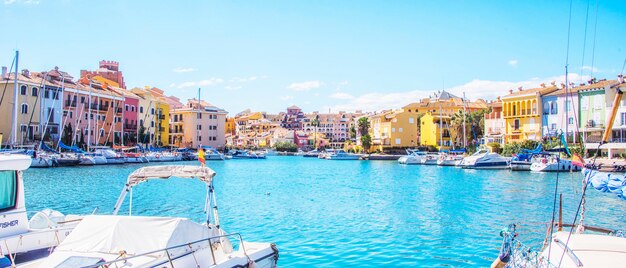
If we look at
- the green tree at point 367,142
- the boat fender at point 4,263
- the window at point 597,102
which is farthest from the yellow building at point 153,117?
the boat fender at point 4,263

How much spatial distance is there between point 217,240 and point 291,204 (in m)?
19.8

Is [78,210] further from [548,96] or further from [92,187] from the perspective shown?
[548,96]

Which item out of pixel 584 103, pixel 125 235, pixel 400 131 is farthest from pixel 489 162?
pixel 125 235

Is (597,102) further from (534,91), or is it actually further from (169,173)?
(169,173)

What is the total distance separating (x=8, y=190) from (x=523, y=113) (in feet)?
273

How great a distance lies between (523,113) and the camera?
82.4 meters

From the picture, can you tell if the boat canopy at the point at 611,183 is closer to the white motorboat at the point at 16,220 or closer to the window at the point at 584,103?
the white motorboat at the point at 16,220

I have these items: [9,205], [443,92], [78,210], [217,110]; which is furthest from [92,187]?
[443,92]

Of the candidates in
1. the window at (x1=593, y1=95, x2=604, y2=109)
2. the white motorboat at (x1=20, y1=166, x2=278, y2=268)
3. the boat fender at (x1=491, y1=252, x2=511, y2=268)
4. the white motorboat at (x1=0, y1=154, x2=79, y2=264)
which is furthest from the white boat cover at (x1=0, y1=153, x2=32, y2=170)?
the window at (x1=593, y1=95, x2=604, y2=109)

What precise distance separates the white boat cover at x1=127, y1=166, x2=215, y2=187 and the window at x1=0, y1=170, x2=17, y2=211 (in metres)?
2.67

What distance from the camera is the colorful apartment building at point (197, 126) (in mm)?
119062

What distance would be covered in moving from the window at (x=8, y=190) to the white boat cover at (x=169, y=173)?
2666mm

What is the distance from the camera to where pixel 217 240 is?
12148 millimetres

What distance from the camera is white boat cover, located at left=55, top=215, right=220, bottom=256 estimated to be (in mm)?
10094
